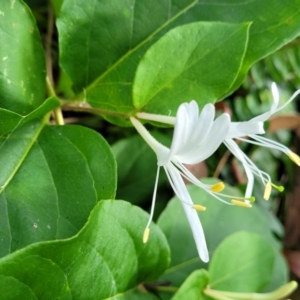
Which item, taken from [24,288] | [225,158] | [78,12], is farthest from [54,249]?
[225,158]

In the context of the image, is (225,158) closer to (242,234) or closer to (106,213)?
(242,234)

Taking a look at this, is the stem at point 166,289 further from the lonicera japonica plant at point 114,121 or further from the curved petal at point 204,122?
the curved petal at point 204,122

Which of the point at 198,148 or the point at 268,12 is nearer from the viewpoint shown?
the point at 198,148

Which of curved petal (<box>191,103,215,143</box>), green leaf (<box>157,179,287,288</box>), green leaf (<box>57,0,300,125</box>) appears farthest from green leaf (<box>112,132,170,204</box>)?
curved petal (<box>191,103,215,143</box>)

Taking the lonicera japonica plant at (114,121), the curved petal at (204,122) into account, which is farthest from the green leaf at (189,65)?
the curved petal at (204,122)

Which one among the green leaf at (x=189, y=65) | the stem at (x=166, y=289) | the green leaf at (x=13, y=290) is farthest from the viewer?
the stem at (x=166, y=289)

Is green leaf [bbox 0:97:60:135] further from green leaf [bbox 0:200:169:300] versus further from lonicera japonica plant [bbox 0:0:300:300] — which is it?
green leaf [bbox 0:200:169:300]
